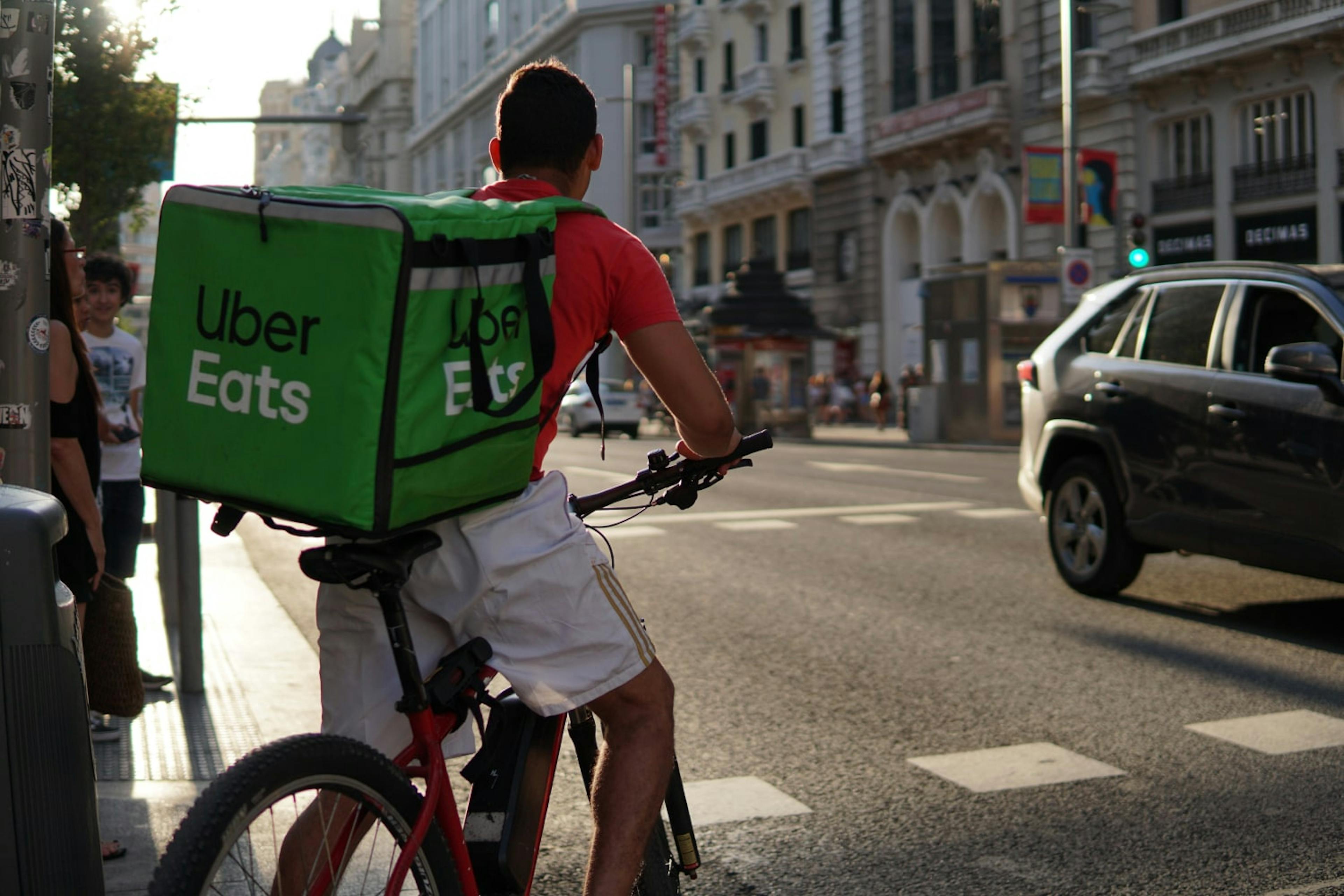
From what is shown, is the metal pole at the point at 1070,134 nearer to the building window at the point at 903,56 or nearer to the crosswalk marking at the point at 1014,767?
the building window at the point at 903,56

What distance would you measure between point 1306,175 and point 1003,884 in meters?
26.6

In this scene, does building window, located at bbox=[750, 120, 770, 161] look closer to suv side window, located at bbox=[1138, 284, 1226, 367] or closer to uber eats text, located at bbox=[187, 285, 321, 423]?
suv side window, located at bbox=[1138, 284, 1226, 367]

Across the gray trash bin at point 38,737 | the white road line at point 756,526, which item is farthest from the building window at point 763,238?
the gray trash bin at point 38,737

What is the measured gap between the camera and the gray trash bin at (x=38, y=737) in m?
2.09

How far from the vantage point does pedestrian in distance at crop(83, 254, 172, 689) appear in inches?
243

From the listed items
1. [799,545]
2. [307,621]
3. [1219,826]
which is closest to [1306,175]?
[799,545]

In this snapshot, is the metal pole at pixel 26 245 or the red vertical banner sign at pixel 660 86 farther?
the red vertical banner sign at pixel 660 86

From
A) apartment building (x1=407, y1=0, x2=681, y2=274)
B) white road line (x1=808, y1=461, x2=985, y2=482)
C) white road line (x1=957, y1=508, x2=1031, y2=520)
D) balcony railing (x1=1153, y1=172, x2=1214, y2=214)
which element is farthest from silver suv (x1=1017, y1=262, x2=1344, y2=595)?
apartment building (x1=407, y1=0, x2=681, y2=274)

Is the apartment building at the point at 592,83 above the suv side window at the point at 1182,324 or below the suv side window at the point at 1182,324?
above

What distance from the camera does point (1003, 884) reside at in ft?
12.6

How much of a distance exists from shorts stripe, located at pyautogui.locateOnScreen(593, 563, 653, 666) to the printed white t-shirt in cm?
414

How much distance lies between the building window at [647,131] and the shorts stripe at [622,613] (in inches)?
2333

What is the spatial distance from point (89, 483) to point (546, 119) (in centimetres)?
223

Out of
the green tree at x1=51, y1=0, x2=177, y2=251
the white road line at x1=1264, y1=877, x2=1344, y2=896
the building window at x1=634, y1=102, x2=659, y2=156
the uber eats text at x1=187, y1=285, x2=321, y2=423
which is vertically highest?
the building window at x1=634, y1=102, x2=659, y2=156
